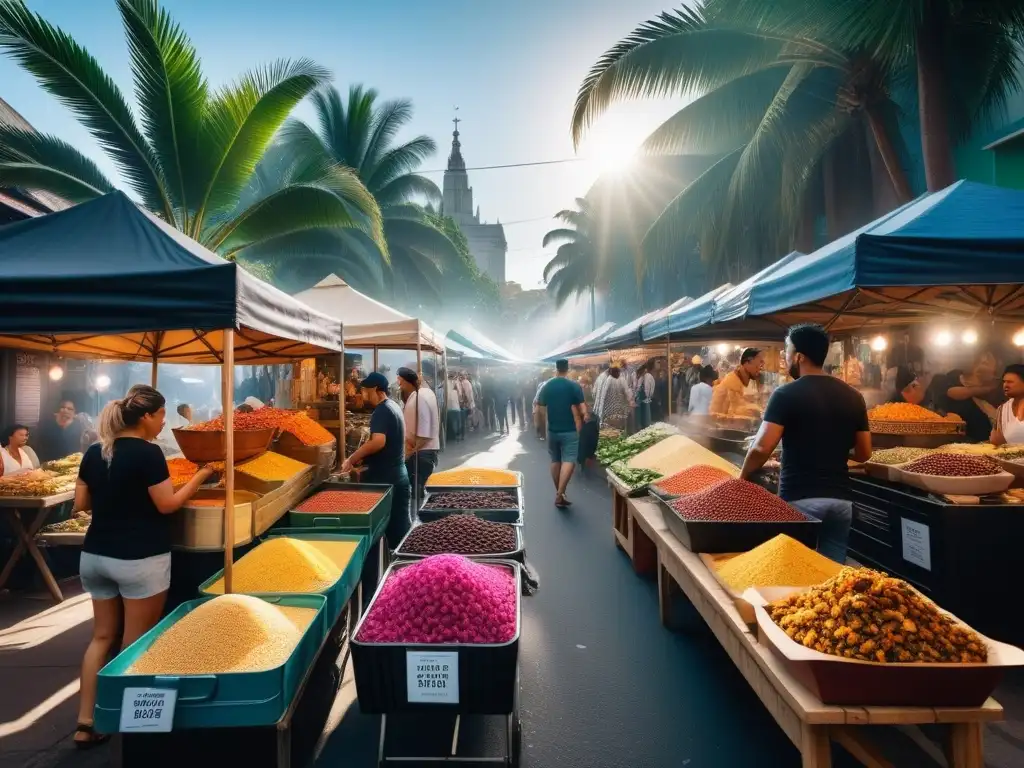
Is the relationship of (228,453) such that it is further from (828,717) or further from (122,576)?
(828,717)

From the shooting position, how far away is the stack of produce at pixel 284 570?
3109mm

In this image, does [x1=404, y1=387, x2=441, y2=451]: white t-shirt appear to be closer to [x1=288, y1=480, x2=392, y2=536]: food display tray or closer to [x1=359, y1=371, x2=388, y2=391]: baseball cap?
[x1=359, y1=371, x2=388, y2=391]: baseball cap

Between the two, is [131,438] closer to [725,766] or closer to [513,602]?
[513,602]

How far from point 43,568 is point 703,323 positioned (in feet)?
23.6

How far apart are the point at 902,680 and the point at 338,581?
2.61 meters

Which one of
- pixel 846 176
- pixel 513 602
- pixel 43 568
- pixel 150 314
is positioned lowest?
pixel 43 568

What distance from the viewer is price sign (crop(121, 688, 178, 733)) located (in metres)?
2.09

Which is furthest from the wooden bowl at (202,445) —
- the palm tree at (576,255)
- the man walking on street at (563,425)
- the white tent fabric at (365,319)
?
the palm tree at (576,255)

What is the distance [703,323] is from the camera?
6.91 metres

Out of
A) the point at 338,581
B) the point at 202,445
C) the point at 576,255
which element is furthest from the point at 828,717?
the point at 576,255

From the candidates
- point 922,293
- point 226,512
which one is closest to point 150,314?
point 226,512

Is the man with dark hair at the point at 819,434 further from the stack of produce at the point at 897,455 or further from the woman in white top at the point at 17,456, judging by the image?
the woman in white top at the point at 17,456

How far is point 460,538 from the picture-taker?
3467 mm

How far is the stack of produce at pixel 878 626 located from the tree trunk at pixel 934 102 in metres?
8.06
